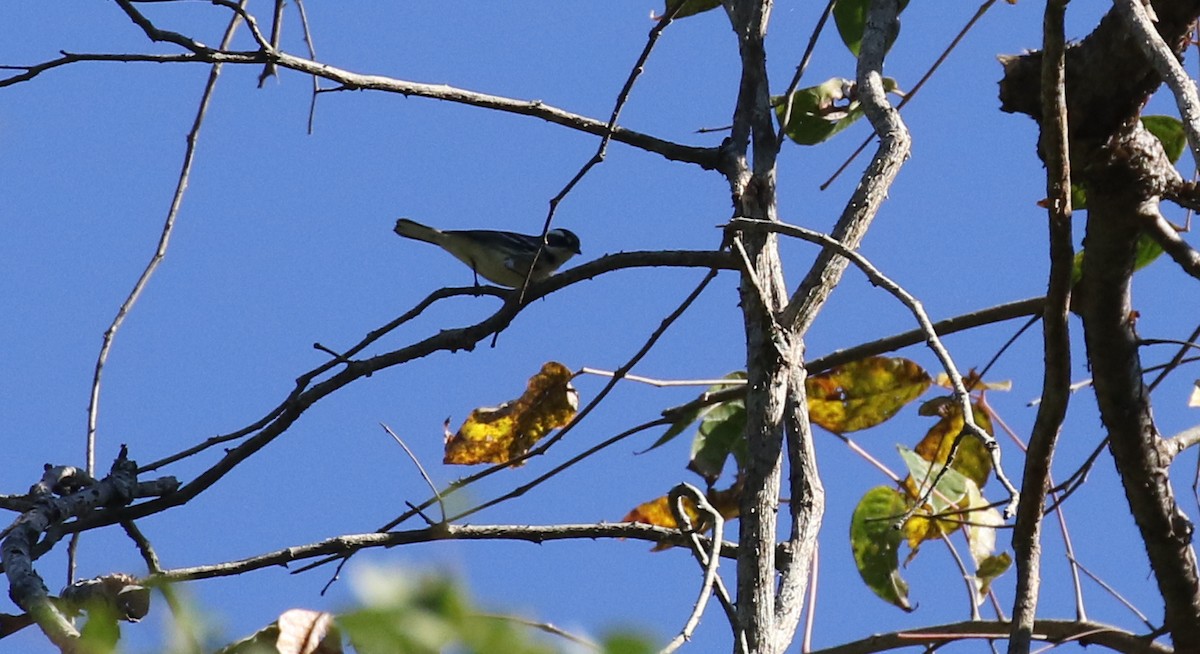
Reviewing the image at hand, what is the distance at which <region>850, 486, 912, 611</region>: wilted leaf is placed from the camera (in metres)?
4.00

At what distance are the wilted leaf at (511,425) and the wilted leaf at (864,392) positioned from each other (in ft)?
2.79

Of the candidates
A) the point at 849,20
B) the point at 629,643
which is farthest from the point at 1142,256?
the point at 629,643

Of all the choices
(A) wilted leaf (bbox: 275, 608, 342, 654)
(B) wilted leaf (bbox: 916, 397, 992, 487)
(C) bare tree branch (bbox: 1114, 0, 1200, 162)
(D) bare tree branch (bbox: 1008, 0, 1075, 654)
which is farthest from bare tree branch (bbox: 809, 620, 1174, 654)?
(A) wilted leaf (bbox: 275, 608, 342, 654)

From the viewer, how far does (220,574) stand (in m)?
3.18

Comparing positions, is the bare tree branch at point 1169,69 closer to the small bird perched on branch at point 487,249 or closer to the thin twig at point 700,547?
the thin twig at point 700,547

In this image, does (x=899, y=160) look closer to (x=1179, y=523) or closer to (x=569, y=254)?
(x=1179, y=523)

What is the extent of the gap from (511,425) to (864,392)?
1223 mm

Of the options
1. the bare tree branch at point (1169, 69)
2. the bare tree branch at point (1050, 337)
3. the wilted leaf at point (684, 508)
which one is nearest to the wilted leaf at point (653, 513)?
the wilted leaf at point (684, 508)

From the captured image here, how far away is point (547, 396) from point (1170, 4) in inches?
91.5

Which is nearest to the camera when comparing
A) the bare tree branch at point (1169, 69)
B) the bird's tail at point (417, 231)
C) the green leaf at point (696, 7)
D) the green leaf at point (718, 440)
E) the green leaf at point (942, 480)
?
the bare tree branch at point (1169, 69)

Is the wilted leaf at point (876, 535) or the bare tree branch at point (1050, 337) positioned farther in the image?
the wilted leaf at point (876, 535)

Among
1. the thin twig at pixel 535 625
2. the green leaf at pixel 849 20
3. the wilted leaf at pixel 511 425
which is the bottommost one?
the thin twig at pixel 535 625

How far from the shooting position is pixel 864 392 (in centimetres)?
423

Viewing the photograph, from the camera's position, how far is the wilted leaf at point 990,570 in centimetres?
409
